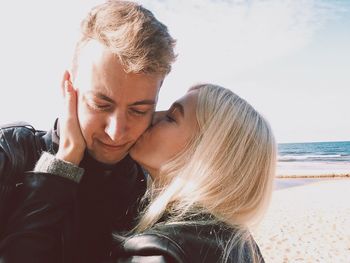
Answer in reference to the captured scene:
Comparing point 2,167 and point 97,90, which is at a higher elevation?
point 97,90

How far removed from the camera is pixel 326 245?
10453 millimetres

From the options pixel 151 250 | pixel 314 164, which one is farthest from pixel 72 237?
pixel 314 164

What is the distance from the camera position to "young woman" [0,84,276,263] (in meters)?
2.49

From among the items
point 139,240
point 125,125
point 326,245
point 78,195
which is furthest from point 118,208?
point 326,245

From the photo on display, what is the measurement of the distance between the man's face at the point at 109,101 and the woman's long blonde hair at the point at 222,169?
0.40 m

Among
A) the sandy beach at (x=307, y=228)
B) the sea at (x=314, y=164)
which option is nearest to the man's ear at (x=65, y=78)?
the sandy beach at (x=307, y=228)

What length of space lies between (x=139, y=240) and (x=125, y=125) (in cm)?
87

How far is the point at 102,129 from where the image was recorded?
2627mm

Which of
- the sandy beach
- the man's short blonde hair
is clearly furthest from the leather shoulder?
the sandy beach

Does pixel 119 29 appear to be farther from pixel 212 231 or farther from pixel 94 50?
pixel 212 231

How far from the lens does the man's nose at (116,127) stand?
99.8 inches

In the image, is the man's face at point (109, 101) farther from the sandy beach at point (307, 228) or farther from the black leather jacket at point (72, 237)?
the sandy beach at point (307, 228)

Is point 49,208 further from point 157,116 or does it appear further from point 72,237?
point 157,116

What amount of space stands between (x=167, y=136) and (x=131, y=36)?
77 centimetres
